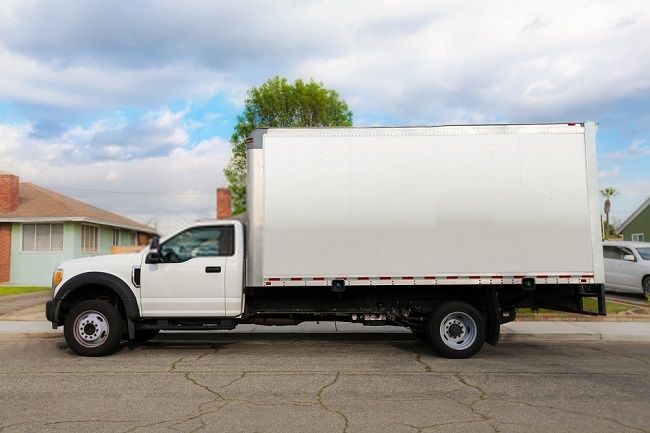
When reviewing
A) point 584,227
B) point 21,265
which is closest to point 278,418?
point 584,227

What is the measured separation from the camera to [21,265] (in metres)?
24.2

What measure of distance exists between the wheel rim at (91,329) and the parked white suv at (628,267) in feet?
47.7

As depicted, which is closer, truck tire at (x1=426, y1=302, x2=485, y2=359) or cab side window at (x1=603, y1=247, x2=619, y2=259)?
truck tire at (x1=426, y1=302, x2=485, y2=359)

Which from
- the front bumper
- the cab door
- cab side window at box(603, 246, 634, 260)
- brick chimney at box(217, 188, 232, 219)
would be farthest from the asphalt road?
brick chimney at box(217, 188, 232, 219)

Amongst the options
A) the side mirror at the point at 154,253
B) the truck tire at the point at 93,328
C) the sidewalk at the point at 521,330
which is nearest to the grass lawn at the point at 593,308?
the sidewalk at the point at 521,330

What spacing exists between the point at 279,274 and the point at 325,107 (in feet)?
48.2

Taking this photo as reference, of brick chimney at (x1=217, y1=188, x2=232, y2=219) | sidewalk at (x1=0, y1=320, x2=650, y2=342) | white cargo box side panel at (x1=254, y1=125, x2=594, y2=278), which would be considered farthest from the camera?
brick chimney at (x1=217, y1=188, x2=232, y2=219)

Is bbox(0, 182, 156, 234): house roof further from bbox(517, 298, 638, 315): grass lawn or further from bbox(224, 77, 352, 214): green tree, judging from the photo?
bbox(517, 298, 638, 315): grass lawn

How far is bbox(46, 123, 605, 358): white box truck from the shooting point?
8.43 m

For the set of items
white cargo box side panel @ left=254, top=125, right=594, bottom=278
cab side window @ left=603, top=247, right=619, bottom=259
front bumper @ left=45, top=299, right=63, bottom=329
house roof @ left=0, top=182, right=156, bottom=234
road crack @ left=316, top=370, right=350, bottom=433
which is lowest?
road crack @ left=316, top=370, right=350, bottom=433

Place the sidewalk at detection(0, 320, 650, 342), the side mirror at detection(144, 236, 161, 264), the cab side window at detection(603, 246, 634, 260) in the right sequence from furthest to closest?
the cab side window at detection(603, 246, 634, 260) → the sidewalk at detection(0, 320, 650, 342) → the side mirror at detection(144, 236, 161, 264)

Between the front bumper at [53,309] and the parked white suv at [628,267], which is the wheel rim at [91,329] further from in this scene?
the parked white suv at [628,267]

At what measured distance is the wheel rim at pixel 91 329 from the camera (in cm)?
868

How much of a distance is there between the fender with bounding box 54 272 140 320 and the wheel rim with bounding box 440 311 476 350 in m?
4.61
